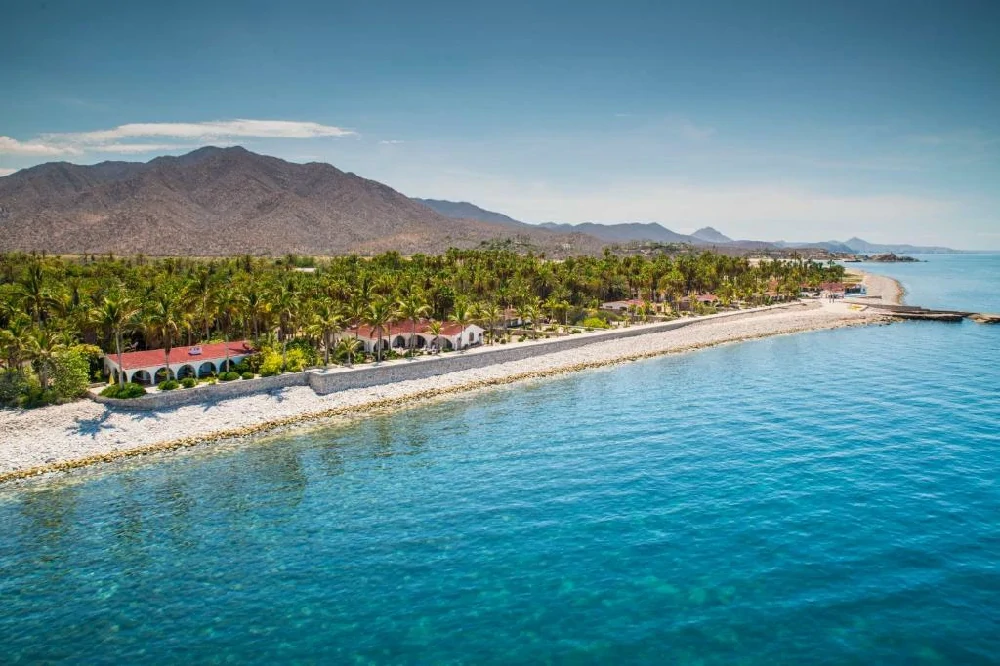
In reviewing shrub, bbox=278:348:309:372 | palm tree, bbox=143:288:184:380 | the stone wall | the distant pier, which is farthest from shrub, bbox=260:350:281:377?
the distant pier

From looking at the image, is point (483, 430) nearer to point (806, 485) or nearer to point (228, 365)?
point (806, 485)

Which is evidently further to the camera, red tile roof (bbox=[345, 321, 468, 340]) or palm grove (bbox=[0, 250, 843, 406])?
red tile roof (bbox=[345, 321, 468, 340])

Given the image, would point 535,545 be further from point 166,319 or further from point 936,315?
point 936,315

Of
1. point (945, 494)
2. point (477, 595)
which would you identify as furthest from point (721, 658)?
point (945, 494)

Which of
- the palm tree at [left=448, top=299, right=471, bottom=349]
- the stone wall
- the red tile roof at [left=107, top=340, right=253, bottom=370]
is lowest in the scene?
the stone wall

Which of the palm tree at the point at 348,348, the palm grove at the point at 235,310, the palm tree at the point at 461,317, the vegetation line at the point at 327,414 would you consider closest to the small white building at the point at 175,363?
the palm grove at the point at 235,310

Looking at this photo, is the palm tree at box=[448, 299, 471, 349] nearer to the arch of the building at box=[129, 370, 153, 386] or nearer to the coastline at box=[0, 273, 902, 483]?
the coastline at box=[0, 273, 902, 483]

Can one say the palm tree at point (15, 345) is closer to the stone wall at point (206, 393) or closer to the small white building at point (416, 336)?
the stone wall at point (206, 393)
